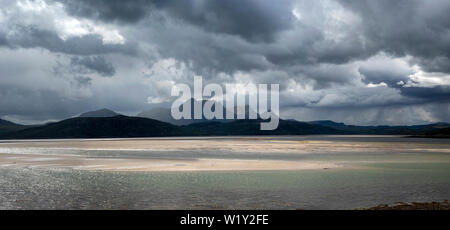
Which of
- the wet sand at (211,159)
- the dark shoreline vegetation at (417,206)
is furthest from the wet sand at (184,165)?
the dark shoreline vegetation at (417,206)

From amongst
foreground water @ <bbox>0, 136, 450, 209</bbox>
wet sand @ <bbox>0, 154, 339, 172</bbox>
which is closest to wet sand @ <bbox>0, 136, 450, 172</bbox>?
wet sand @ <bbox>0, 154, 339, 172</bbox>

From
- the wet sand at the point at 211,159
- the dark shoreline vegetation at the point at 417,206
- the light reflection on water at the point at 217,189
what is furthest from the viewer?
the wet sand at the point at 211,159

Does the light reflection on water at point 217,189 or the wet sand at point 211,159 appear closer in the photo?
the light reflection on water at point 217,189

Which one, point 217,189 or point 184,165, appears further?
point 184,165

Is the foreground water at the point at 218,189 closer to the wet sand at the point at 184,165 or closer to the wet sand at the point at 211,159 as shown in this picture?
the wet sand at the point at 184,165

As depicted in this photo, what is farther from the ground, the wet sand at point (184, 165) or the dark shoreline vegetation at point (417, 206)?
the dark shoreline vegetation at point (417, 206)

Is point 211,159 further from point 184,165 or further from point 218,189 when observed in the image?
point 218,189

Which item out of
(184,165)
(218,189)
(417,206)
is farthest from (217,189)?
(184,165)

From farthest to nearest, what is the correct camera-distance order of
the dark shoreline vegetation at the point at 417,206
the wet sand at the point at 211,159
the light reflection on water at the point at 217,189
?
the wet sand at the point at 211,159, the light reflection on water at the point at 217,189, the dark shoreline vegetation at the point at 417,206

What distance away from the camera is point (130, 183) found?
A: 107 ft

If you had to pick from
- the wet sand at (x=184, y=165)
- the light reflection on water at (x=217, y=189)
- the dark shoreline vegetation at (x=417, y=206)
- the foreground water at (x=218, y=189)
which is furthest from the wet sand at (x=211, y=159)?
the dark shoreline vegetation at (x=417, y=206)
